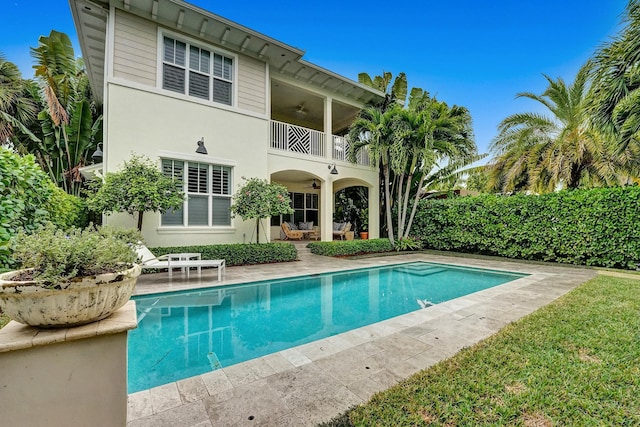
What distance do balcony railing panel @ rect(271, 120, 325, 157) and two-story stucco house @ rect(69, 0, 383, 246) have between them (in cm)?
5

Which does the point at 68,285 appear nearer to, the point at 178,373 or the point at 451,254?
the point at 178,373

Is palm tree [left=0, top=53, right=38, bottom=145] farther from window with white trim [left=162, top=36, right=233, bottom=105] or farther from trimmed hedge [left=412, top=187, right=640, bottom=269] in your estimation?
trimmed hedge [left=412, top=187, right=640, bottom=269]

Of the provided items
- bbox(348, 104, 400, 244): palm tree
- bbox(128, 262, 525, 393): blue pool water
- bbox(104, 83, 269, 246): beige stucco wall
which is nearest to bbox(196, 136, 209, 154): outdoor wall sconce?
bbox(104, 83, 269, 246): beige stucco wall

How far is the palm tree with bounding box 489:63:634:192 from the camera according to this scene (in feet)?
40.0

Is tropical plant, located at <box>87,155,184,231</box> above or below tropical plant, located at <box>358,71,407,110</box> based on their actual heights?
below

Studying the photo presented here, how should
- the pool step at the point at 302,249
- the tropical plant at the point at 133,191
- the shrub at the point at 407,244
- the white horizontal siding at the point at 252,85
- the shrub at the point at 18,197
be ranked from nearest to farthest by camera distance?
the shrub at the point at 18,197 → the tropical plant at the point at 133,191 → the white horizontal siding at the point at 252,85 → the pool step at the point at 302,249 → the shrub at the point at 407,244

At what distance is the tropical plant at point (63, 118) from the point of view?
13.2m

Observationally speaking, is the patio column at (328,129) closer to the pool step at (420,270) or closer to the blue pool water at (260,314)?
the pool step at (420,270)

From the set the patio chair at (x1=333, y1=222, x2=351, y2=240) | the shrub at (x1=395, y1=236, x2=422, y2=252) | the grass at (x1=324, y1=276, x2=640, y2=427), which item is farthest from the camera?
the patio chair at (x1=333, y1=222, x2=351, y2=240)

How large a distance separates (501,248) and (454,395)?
479 inches

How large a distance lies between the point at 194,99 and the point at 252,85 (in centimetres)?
246

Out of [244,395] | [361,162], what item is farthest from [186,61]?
[244,395]

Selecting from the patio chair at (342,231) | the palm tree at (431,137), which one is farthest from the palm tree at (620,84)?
the patio chair at (342,231)

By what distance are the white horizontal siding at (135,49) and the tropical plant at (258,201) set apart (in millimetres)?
4531
